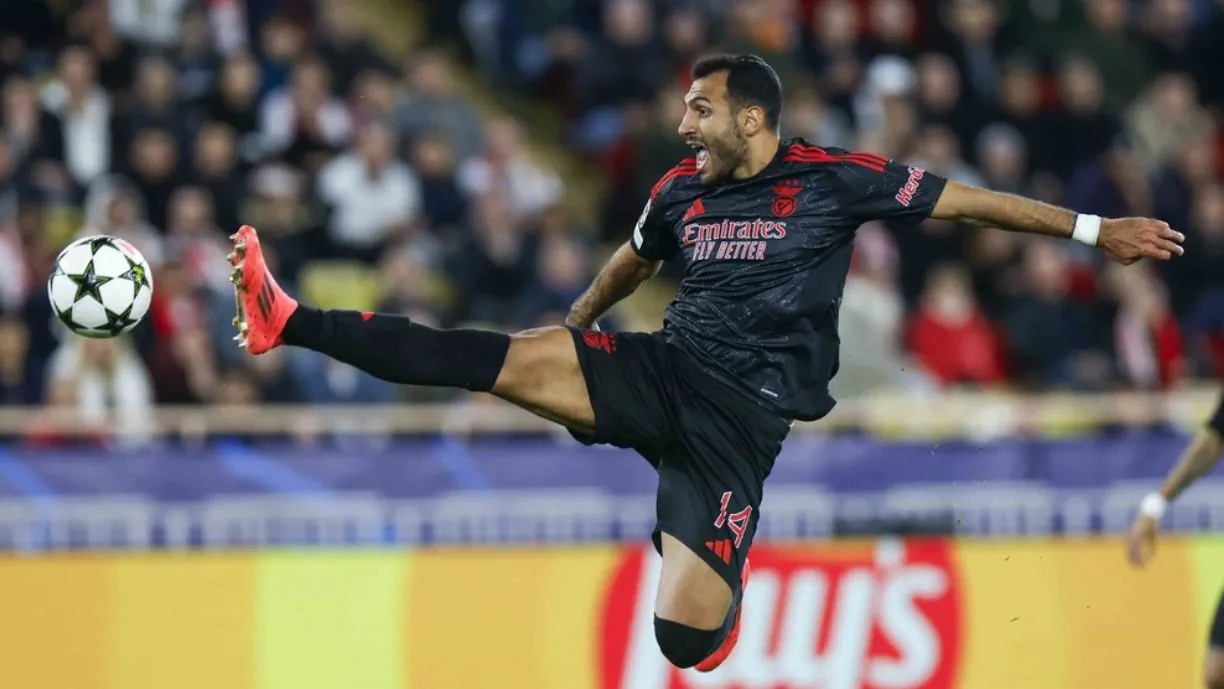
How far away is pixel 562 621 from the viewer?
9.95 m

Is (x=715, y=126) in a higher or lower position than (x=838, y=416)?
higher

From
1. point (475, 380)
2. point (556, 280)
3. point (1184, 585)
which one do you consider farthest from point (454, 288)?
point (475, 380)

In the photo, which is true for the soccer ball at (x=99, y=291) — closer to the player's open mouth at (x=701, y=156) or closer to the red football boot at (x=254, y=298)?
the red football boot at (x=254, y=298)

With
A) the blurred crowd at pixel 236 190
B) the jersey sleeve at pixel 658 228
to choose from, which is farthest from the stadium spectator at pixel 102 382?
the jersey sleeve at pixel 658 228

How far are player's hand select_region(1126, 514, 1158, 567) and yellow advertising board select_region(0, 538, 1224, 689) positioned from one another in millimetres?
1149

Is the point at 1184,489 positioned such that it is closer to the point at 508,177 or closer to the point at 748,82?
the point at 748,82

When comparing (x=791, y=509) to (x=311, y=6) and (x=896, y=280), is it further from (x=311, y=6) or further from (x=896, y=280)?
(x=311, y=6)

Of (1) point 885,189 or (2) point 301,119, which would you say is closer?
(1) point 885,189

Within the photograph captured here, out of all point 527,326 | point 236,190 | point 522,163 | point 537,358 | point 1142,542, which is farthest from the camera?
point 522,163

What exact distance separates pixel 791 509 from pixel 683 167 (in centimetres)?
457

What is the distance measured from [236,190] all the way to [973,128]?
5.62 m

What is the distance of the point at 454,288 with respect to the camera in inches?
536

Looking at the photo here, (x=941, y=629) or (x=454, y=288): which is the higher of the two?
(x=454, y=288)

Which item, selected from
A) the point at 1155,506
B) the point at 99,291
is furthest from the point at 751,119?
the point at 1155,506
